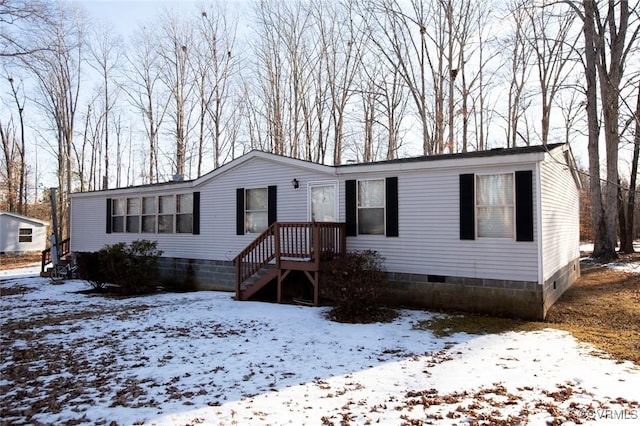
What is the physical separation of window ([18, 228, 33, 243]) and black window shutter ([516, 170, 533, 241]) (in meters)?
27.9

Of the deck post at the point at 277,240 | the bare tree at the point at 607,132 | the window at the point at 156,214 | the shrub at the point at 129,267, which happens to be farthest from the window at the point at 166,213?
the bare tree at the point at 607,132

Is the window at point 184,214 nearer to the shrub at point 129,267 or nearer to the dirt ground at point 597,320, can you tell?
the shrub at point 129,267

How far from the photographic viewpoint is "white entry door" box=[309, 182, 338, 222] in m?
9.85

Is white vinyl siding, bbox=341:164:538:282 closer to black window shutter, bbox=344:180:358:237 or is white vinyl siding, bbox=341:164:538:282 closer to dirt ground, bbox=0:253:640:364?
black window shutter, bbox=344:180:358:237

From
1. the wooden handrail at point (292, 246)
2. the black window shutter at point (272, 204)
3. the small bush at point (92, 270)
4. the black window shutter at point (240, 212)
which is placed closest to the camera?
the wooden handrail at point (292, 246)

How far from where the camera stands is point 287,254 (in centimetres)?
925

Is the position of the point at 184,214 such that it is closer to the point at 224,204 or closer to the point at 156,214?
the point at 156,214

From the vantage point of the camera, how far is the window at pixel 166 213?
13.0m

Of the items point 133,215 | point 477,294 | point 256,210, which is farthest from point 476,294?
point 133,215

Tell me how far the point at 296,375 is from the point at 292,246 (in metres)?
4.85

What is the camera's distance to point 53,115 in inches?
1078

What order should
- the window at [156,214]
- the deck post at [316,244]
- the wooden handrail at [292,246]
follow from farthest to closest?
the window at [156,214] → the wooden handrail at [292,246] → the deck post at [316,244]

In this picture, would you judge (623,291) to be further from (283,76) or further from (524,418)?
(283,76)

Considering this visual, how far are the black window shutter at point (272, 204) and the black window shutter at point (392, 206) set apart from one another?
3.10 meters
